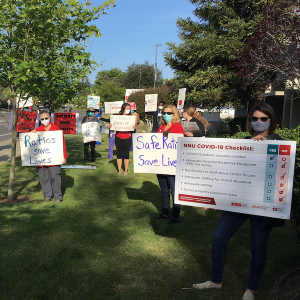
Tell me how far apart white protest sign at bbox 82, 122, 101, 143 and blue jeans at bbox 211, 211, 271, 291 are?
873cm

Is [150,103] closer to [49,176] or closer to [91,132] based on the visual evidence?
[91,132]

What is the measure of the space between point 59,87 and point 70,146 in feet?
31.9

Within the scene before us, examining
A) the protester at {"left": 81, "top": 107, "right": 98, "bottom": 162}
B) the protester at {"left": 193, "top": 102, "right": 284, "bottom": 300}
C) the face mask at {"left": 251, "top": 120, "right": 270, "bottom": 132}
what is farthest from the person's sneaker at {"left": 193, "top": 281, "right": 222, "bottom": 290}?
the protester at {"left": 81, "top": 107, "right": 98, "bottom": 162}

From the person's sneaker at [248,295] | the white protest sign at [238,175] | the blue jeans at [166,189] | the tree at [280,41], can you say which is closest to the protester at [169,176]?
the blue jeans at [166,189]

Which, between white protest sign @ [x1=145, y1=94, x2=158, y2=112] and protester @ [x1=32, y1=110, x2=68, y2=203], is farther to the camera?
white protest sign @ [x1=145, y1=94, x2=158, y2=112]

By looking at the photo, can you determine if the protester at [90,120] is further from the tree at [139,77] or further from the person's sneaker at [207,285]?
the tree at [139,77]

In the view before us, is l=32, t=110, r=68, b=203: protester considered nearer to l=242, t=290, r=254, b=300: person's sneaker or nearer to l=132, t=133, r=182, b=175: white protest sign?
l=132, t=133, r=182, b=175: white protest sign

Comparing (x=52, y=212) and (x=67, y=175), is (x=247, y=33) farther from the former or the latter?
(x=52, y=212)

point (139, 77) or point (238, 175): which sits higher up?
point (139, 77)

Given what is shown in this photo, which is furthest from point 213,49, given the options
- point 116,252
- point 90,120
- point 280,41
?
point 116,252

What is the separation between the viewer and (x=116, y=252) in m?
4.57

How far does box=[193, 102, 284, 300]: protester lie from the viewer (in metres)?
3.29

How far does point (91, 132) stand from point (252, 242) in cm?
905

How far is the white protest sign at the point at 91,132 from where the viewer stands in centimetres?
1182
